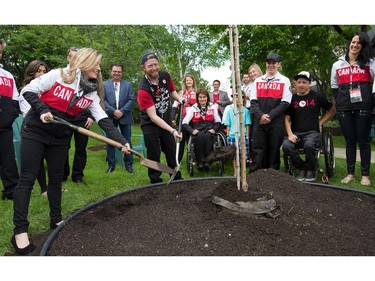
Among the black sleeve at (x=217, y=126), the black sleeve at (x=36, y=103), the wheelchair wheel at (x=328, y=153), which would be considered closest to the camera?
the black sleeve at (x=36, y=103)

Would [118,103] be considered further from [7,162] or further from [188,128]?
[7,162]

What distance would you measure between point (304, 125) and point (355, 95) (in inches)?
28.6

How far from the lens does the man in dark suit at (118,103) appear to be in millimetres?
5086

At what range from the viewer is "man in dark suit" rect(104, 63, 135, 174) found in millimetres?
5086

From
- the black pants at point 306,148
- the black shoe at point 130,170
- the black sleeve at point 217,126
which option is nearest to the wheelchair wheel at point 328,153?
the black pants at point 306,148

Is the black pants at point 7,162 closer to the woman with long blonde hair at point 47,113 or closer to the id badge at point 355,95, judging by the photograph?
the woman with long blonde hair at point 47,113

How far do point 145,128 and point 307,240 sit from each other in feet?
7.68

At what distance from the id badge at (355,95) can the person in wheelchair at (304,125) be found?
50cm

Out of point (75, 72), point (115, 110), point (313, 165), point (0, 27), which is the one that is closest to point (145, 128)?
point (115, 110)

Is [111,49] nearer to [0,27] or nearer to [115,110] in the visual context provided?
[0,27]

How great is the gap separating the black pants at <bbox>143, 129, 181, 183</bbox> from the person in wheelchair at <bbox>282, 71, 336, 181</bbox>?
144 centimetres

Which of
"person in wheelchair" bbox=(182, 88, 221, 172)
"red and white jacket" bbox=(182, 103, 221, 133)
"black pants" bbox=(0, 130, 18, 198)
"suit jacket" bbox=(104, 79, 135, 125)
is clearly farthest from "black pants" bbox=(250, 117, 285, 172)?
"black pants" bbox=(0, 130, 18, 198)

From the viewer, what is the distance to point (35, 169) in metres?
2.53

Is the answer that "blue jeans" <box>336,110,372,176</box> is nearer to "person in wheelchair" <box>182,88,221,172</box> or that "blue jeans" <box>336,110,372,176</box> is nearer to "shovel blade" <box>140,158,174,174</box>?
"person in wheelchair" <box>182,88,221,172</box>
